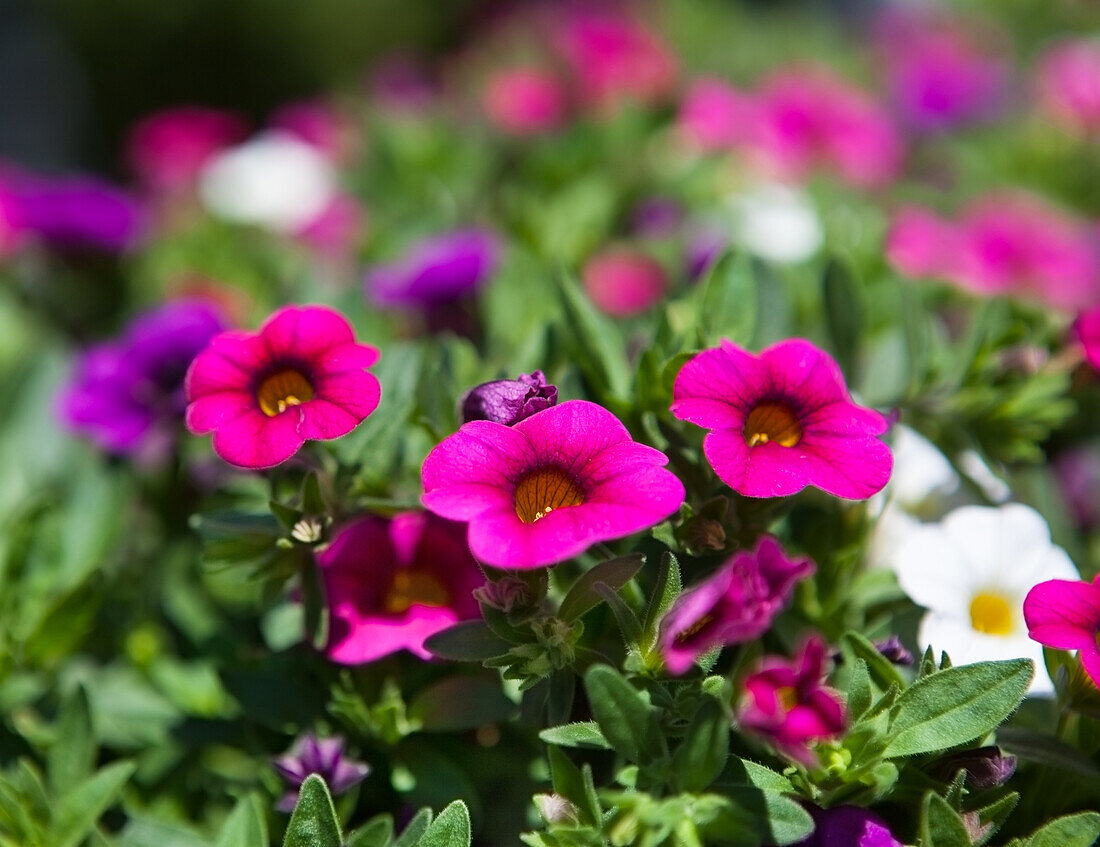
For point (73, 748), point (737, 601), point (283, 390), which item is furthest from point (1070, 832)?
point (73, 748)

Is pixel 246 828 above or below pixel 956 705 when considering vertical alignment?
below

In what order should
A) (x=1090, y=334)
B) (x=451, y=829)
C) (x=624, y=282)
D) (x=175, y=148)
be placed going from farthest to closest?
(x=175, y=148), (x=624, y=282), (x=1090, y=334), (x=451, y=829)

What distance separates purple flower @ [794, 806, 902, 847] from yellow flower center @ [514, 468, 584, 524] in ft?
0.91

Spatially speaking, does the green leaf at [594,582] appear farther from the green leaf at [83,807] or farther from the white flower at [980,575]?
the green leaf at [83,807]

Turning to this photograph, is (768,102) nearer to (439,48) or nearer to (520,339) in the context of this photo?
(520,339)

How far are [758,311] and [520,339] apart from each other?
29 centimetres

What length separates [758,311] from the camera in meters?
1.09

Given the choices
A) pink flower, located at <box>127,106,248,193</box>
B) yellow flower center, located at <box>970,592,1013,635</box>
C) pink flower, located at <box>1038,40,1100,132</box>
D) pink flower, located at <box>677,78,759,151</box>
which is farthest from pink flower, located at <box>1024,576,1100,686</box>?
pink flower, located at <box>127,106,248,193</box>

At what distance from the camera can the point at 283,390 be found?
0.84 m

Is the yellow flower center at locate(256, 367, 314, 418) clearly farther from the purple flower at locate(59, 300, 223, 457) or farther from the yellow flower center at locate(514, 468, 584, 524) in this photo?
the purple flower at locate(59, 300, 223, 457)

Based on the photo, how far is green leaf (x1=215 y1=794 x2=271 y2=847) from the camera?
2.57ft

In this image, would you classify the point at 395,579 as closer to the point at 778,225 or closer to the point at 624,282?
the point at 624,282

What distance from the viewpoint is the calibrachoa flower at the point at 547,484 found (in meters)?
0.66

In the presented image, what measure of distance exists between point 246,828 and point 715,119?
1558 millimetres
